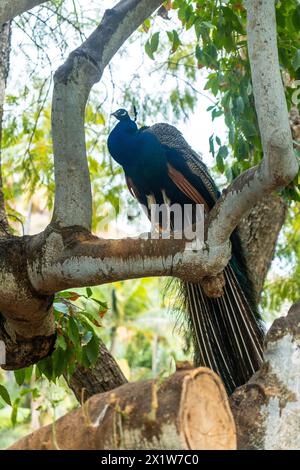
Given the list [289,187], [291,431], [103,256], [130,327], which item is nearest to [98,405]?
[291,431]

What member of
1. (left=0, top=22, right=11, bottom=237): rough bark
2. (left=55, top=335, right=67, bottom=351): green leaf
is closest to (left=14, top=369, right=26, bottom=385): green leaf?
(left=55, top=335, right=67, bottom=351): green leaf

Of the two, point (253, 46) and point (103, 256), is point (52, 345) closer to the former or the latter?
point (103, 256)

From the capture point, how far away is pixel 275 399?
2.55m

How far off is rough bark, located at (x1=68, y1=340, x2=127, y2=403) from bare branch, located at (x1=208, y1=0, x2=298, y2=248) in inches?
57.8

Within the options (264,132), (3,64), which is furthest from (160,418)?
(3,64)

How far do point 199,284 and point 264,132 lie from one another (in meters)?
1.17

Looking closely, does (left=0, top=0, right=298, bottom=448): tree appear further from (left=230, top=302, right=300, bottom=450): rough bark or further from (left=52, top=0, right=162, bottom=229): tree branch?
(left=230, top=302, right=300, bottom=450): rough bark

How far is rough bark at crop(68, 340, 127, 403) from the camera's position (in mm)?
4230

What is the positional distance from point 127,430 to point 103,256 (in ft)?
3.39

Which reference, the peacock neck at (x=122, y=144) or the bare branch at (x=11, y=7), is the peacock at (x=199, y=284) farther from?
the bare branch at (x=11, y=7)

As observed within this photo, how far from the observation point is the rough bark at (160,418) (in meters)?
2.07

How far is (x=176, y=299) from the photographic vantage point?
4.23 metres

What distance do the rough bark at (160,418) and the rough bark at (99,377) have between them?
1.93 metres

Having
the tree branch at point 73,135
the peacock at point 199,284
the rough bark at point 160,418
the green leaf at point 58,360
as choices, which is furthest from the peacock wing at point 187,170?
the rough bark at point 160,418
